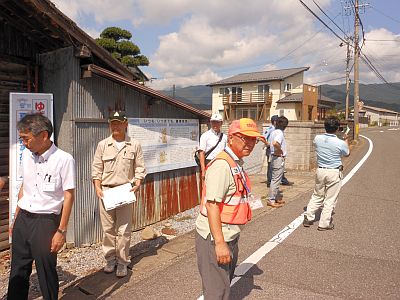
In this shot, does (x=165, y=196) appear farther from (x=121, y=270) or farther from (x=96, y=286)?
(x=96, y=286)

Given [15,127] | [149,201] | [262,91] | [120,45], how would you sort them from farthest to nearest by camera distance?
[262,91]
[120,45]
[149,201]
[15,127]

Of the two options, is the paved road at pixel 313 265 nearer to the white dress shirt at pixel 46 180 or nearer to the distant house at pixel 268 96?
the white dress shirt at pixel 46 180

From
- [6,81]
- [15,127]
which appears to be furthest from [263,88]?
[15,127]

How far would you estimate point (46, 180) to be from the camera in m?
2.76

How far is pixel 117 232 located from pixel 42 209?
1336 millimetres

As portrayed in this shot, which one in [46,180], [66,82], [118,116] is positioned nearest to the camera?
[46,180]

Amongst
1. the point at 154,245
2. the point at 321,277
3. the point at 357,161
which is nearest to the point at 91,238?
the point at 154,245

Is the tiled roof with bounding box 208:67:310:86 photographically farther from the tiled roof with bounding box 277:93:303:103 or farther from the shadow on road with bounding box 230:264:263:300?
the shadow on road with bounding box 230:264:263:300

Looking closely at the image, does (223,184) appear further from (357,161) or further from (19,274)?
(357,161)

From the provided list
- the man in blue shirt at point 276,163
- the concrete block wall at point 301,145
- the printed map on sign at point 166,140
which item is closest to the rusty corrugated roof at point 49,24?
the printed map on sign at point 166,140

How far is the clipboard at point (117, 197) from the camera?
373cm

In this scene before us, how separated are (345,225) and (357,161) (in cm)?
908

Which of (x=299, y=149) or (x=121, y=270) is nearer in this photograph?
(x=121, y=270)

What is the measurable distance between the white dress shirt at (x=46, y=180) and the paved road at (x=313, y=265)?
1.30 m
